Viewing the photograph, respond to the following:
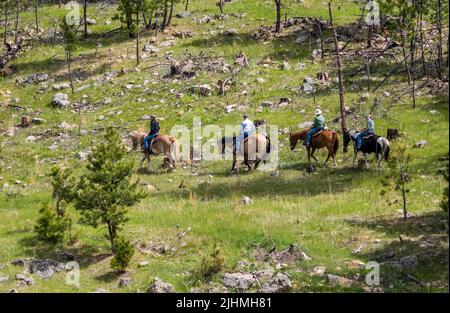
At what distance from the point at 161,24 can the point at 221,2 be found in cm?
675

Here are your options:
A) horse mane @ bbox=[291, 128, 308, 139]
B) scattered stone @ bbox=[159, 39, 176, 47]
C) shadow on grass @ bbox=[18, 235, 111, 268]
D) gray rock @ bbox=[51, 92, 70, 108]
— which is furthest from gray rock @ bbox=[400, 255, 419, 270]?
scattered stone @ bbox=[159, 39, 176, 47]

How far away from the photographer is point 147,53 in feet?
151

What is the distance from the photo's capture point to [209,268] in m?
17.4

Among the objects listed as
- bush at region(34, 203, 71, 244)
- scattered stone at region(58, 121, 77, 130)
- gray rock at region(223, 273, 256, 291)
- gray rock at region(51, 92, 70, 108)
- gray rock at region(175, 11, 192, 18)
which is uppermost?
gray rock at region(175, 11, 192, 18)

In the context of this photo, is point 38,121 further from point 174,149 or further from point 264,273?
point 264,273

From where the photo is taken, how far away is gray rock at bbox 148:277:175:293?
1622 centimetres

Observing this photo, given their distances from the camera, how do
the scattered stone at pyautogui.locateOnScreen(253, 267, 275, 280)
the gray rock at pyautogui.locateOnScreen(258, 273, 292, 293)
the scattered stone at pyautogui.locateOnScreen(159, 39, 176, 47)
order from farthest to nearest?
the scattered stone at pyautogui.locateOnScreen(159, 39, 176, 47) → the scattered stone at pyautogui.locateOnScreen(253, 267, 275, 280) → the gray rock at pyautogui.locateOnScreen(258, 273, 292, 293)

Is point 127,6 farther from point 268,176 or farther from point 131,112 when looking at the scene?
point 268,176

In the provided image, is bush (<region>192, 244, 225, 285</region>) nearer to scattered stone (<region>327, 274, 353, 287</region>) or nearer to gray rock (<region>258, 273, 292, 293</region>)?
gray rock (<region>258, 273, 292, 293</region>)

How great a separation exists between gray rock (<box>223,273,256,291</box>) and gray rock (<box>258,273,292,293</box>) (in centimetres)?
43

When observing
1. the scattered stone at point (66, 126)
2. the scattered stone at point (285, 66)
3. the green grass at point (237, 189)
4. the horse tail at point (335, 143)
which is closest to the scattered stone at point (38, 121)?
the green grass at point (237, 189)

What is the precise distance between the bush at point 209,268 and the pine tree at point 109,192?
3.23 metres

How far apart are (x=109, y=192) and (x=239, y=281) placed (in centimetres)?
508

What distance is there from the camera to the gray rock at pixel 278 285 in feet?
52.9
